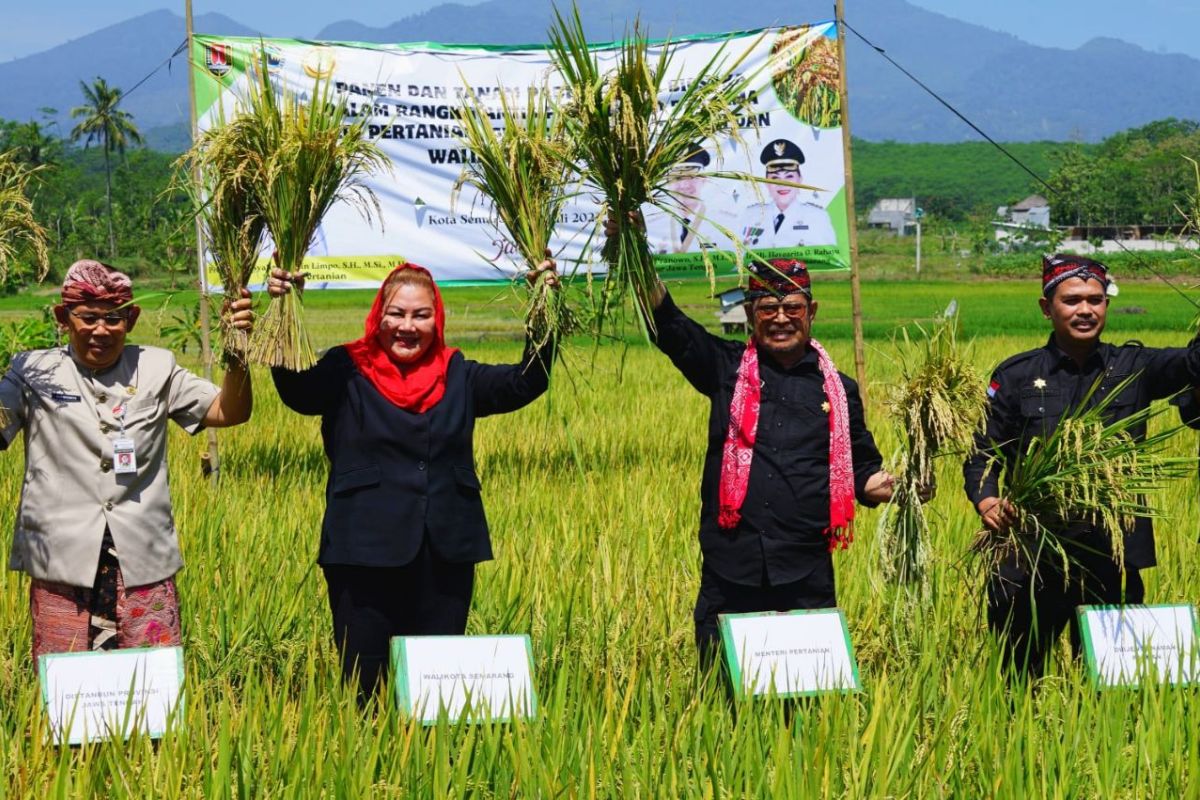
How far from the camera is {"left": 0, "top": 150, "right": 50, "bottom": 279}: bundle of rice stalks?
3072 millimetres

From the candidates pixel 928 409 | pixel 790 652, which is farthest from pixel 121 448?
pixel 928 409

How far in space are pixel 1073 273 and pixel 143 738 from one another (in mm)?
2538

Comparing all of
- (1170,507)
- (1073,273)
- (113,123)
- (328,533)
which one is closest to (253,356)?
(328,533)

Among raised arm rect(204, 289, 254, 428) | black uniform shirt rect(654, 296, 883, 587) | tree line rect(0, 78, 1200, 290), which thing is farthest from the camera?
tree line rect(0, 78, 1200, 290)

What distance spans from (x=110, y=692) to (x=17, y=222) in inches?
43.7

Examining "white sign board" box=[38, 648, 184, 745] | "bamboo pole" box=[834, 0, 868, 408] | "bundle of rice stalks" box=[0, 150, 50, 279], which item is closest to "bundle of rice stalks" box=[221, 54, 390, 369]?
"bundle of rice stalks" box=[0, 150, 50, 279]

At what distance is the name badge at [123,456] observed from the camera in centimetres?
320

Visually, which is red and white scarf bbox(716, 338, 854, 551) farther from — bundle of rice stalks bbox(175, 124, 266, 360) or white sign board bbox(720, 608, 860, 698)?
bundle of rice stalks bbox(175, 124, 266, 360)

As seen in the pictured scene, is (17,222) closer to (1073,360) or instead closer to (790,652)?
(790,652)

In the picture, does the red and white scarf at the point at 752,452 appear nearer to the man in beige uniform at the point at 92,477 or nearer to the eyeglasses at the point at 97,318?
the man in beige uniform at the point at 92,477

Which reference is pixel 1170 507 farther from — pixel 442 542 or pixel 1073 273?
pixel 442 542

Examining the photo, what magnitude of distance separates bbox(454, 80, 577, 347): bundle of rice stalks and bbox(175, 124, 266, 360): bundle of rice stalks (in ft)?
1.76

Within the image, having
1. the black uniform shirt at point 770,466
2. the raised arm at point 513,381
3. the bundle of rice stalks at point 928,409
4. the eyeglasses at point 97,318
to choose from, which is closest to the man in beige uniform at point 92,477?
the eyeglasses at point 97,318

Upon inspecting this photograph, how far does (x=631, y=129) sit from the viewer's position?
3084 mm
